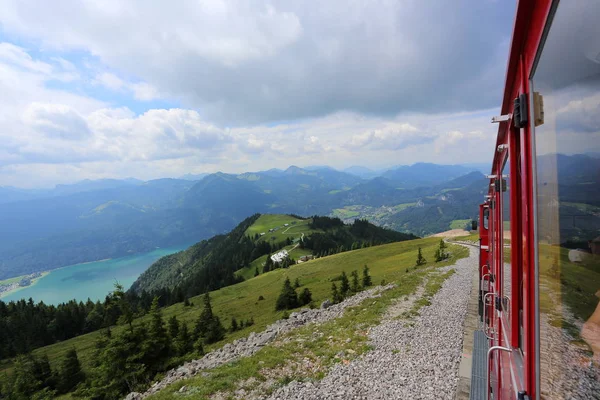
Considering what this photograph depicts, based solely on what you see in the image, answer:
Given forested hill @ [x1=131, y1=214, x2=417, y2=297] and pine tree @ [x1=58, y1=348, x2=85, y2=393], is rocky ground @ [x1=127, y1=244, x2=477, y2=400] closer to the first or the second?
pine tree @ [x1=58, y1=348, x2=85, y2=393]

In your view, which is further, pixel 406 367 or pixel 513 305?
pixel 406 367

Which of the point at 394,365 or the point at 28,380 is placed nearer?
the point at 394,365

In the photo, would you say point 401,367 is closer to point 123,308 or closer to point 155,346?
point 155,346

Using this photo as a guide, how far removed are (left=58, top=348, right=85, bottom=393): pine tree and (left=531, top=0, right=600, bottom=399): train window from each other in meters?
53.9

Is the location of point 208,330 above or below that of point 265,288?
above

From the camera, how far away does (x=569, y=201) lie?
1981 mm

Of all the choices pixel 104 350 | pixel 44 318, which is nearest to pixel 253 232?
pixel 44 318

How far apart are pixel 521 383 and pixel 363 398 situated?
792cm

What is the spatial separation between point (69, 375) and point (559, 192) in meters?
56.2

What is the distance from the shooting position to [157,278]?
155750 mm

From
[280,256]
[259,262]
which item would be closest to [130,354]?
[280,256]

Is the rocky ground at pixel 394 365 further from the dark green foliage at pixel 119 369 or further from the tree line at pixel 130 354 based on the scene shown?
the tree line at pixel 130 354

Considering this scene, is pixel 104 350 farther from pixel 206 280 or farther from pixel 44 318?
pixel 206 280

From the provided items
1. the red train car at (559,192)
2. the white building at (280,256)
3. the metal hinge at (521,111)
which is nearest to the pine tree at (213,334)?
the red train car at (559,192)
